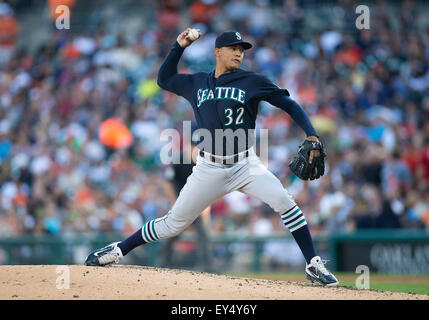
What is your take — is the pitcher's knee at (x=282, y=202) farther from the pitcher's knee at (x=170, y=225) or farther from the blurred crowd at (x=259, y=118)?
the blurred crowd at (x=259, y=118)

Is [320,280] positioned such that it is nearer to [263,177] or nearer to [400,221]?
[263,177]

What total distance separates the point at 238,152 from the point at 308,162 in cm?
56

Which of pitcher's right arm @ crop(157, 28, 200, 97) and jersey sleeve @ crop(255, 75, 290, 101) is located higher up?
pitcher's right arm @ crop(157, 28, 200, 97)

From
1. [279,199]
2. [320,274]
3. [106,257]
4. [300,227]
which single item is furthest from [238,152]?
[106,257]

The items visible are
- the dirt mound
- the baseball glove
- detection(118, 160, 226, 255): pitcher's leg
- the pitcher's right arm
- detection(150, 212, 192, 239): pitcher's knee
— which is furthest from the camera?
the pitcher's right arm

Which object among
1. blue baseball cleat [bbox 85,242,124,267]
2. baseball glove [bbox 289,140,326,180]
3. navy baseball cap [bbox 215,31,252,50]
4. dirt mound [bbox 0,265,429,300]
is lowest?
dirt mound [bbox 0,265,429,300]

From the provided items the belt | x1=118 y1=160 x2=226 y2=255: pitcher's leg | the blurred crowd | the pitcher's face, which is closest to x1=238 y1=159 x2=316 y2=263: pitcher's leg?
the belt

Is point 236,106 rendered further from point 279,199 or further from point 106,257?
point 106,257

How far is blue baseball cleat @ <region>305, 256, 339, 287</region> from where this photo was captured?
18.6ft

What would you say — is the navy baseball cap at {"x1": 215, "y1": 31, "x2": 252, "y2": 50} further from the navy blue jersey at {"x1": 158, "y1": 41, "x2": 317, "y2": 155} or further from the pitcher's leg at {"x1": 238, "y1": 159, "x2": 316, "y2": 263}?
the pitcher's leg at {"x1": 238, "y1": 159, "x2": 316, "y2": 263}
